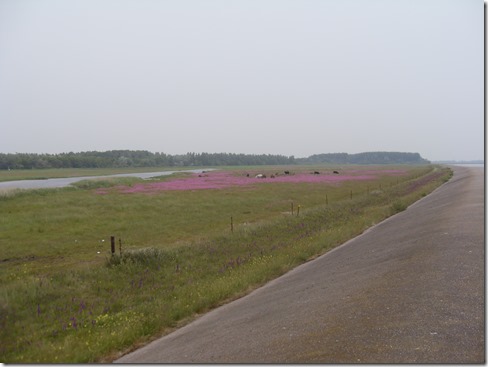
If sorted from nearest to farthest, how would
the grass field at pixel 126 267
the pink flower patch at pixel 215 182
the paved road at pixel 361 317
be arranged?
the paved road at pixel 361 317, the grass field at pixel 126 267, the pink flower patch at pixel 215 182

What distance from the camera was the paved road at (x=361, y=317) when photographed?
6164 mm

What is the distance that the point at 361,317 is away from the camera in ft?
24.8

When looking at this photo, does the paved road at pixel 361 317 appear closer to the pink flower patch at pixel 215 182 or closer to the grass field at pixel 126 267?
the grass field at pixel 126 267

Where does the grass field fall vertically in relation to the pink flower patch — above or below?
below

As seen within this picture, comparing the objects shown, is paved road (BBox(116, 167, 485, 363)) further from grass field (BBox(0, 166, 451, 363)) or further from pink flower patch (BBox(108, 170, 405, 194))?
pink flower patch (BBox(108, 170, 405, 194))

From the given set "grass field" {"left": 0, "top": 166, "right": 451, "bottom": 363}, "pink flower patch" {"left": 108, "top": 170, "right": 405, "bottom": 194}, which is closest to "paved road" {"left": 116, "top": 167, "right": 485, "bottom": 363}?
"grass field" {"left": 0, "top": 166, "right": 451, "bottom": 363}

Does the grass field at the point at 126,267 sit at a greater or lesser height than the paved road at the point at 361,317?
lesser

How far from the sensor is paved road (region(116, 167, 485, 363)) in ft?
20.2

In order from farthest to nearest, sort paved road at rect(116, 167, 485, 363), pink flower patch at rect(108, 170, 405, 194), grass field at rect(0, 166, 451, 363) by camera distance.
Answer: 1. pink flower patch at rect(108, 170, 405, 194)
2. grass field at rect(0, 166, 451, 363)
3. paved road at rect(116, 167, 485, 363)

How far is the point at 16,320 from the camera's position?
10.7 metres

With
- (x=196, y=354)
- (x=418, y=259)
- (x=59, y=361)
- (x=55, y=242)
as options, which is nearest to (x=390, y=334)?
(x=196, y=354)

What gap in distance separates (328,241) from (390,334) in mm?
12099

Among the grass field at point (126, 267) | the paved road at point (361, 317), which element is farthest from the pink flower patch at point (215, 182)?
the paved road at point (361, 317)

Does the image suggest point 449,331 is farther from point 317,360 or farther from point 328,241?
point 328,241
